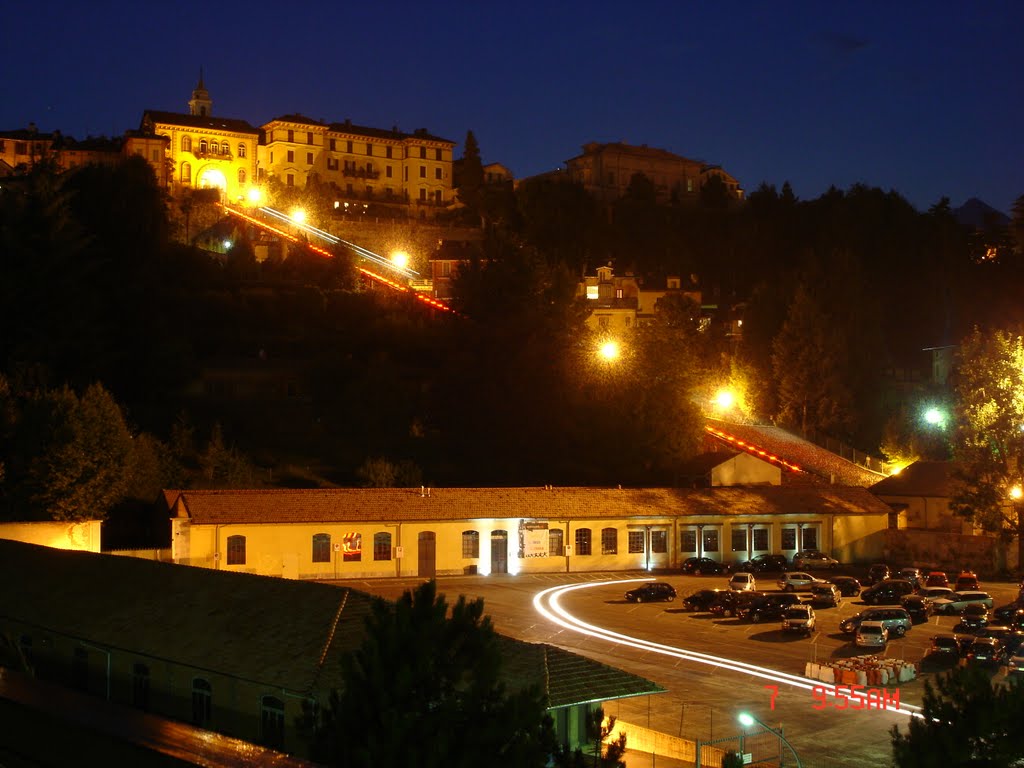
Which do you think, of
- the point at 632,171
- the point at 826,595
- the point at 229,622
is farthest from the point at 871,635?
the point at 632,171

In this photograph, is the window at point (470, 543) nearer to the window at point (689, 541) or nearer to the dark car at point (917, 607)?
the window at point (689, 541)

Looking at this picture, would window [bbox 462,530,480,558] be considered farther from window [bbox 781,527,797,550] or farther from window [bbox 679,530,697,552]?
window [bbox 781,527,797,550]

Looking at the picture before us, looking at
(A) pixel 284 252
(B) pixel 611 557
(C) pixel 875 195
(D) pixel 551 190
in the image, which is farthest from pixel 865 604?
(C) pixel 875 195

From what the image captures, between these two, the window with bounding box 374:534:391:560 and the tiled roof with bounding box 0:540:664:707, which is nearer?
the tiled roof with bounding box 0:540:664:707

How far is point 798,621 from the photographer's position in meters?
35.1

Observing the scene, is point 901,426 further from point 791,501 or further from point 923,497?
point 791,501

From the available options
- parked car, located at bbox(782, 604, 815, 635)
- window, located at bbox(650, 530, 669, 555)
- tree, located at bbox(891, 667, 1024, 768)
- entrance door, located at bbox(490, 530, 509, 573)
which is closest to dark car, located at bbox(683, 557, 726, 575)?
window, located at bbox(650, 530, 669, 555)

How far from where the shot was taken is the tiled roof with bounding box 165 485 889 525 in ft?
139

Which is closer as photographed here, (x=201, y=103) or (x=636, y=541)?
(x=636, y=541)

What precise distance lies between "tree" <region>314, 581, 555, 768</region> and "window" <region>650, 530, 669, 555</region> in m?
36.7

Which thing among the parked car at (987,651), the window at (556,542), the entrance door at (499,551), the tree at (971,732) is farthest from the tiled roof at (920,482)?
the tree at (971,732)

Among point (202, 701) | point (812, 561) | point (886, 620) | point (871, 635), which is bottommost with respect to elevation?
point (871, 635)

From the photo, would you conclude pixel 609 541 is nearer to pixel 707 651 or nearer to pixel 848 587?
pixel 848 587

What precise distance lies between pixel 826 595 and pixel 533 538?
12.4 m
